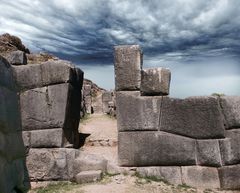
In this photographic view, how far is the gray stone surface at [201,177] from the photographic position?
8117 millimetres

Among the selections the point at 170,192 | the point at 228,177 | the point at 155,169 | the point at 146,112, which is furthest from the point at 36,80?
the point at 228,177

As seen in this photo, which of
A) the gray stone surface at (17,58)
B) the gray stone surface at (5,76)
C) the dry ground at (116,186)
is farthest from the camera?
the gray stone surface at (17,58)

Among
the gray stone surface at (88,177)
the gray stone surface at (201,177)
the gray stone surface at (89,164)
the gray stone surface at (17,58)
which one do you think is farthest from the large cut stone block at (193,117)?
the gray stone surface at (17,58)

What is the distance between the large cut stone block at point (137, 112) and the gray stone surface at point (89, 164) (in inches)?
32.1

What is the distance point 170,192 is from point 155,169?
0.88m

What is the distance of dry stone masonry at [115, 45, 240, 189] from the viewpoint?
8.13m

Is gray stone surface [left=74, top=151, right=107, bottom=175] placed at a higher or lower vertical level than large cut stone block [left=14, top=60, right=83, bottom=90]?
lower

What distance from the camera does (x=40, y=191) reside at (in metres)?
7.80

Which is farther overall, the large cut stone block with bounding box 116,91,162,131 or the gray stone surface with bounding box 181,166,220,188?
the large cut stone block with bounding box 116,91,162,131

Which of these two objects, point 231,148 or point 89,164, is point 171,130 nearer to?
point 231,148

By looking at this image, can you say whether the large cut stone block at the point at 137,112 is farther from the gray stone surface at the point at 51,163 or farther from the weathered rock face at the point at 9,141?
the weathered rock face at the point at 9,141

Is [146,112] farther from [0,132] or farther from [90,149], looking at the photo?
[0,132]

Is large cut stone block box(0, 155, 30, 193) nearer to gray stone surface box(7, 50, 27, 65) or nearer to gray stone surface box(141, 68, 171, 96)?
gray stone surface box(141, 68, 171, 96)

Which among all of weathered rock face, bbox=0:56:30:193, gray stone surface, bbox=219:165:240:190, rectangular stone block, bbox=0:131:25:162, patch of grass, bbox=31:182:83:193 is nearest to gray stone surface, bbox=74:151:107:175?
patch of grass, bbox=31:182:83:193
